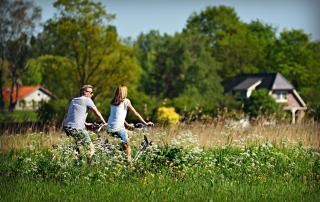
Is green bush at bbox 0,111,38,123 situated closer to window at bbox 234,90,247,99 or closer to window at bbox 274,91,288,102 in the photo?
window at bbox 274,91,288,102

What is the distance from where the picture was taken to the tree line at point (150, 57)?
45.6 m

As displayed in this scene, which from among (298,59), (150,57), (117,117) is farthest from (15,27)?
(150,57)

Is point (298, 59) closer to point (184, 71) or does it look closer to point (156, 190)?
point (184, 71)

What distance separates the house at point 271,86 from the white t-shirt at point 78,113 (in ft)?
185

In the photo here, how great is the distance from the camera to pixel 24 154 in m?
11.9

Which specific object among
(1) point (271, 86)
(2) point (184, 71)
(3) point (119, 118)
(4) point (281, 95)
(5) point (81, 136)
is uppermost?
(2) point (184, 71)

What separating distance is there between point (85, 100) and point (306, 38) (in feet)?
204

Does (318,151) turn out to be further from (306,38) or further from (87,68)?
(306,38)

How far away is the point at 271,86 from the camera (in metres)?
68.1

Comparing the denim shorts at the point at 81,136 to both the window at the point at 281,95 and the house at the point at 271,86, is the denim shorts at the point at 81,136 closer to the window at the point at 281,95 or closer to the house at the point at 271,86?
the house at the point at 271,86

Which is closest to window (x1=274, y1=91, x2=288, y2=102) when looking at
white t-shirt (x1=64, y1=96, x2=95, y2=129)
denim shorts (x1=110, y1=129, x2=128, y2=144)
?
denim shorts (x1=110, y1=129, x2=128, y2=144)

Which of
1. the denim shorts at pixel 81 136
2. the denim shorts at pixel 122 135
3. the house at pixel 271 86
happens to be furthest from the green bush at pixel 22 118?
the house at pixel 271 86

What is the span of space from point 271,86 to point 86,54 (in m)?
28.2

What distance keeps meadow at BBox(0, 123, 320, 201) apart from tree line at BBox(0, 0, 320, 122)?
11.2 meters
